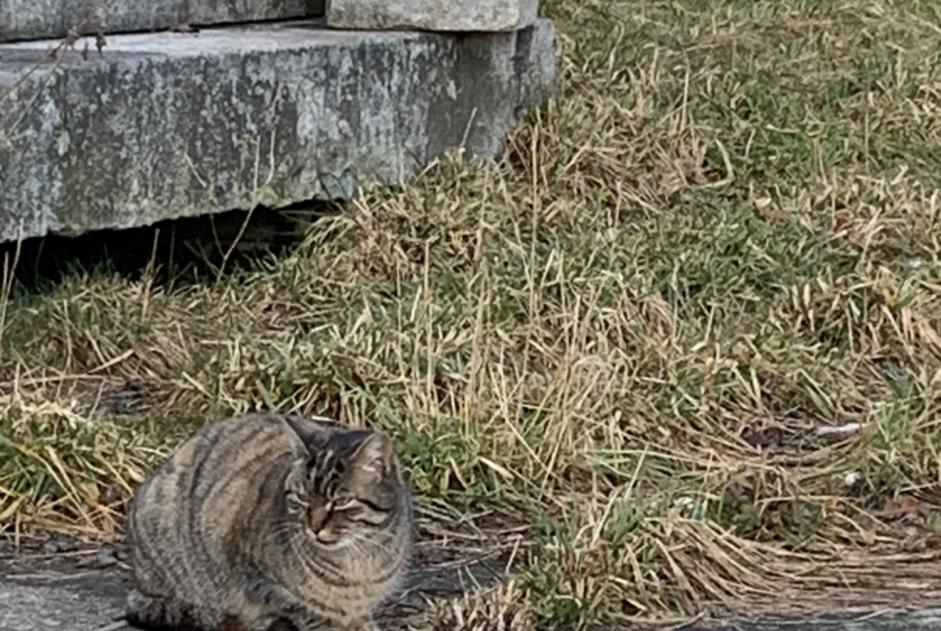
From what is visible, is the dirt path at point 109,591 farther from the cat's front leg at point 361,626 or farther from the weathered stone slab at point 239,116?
the weathered stone slab at point 239,116

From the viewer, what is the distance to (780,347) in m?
5.56

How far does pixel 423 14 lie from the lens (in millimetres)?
6633

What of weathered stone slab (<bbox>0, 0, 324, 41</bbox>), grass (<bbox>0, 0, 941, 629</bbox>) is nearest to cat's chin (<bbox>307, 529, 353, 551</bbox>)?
grass (<bbox>0, 0, 941, 629</bbox>)

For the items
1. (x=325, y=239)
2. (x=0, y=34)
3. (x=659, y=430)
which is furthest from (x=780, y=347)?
(x=0, y=34)

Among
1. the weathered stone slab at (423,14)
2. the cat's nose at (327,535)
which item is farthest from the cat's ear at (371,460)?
the weathered stone slab at (423,14)

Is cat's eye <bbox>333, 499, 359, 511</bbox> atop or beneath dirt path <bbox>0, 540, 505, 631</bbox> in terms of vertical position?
atop

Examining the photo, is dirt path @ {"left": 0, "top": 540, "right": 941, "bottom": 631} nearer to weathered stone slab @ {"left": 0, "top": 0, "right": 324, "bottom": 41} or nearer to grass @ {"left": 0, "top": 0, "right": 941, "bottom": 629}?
grass @ {"left": 0, "top": 0, "right": 941, "bottom": 629}

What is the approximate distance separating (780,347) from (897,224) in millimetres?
1064

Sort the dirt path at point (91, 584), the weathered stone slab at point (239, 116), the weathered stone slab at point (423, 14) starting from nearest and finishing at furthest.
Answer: the dirt path at point (91, 584) < the weathered stone slab at point (239, 116) < the weathered stone slab at point (423, 14)

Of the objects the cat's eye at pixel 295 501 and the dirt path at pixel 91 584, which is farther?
the dirt path at pixel 91 584

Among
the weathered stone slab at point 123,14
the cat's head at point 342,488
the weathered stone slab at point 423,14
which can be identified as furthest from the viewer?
the weathered stone slab at point 423,14

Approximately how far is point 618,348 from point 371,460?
1770mm

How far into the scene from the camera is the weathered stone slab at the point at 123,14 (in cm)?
604

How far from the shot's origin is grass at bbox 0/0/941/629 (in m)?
4.48
